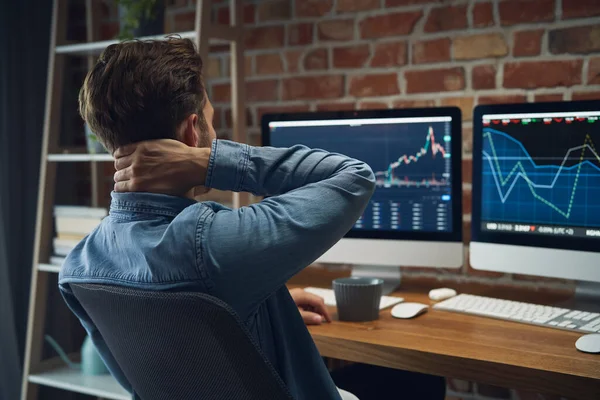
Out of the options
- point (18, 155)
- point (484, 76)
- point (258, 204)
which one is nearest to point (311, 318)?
point (258, 204)

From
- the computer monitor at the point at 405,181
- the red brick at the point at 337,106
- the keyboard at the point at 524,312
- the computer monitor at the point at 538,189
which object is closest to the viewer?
the keyboard at the point at 524,312

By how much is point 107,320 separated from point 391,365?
26.9 inches

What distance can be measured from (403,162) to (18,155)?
61.4 inches

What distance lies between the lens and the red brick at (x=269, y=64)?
251 cm

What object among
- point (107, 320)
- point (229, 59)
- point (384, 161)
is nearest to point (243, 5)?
point (229, 59)

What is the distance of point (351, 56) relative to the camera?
2.36 m

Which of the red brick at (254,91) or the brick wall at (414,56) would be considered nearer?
the brick wall at (414,56)

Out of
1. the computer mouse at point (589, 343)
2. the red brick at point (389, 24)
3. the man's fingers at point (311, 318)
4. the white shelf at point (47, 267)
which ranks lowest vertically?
the computer mouse at point (589, 343)

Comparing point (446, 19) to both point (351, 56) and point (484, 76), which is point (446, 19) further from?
point (351, 56)

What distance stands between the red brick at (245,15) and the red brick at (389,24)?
434 mm

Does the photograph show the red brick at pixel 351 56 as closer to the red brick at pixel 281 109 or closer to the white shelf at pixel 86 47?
the red brick at pixel 281 109

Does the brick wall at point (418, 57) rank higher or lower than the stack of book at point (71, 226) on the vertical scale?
higher

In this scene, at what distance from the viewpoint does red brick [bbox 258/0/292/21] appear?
246 cm

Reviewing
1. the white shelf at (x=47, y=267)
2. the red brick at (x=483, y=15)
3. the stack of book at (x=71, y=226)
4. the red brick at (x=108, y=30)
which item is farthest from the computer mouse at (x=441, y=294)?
the red brick at (x=108, y=30)
